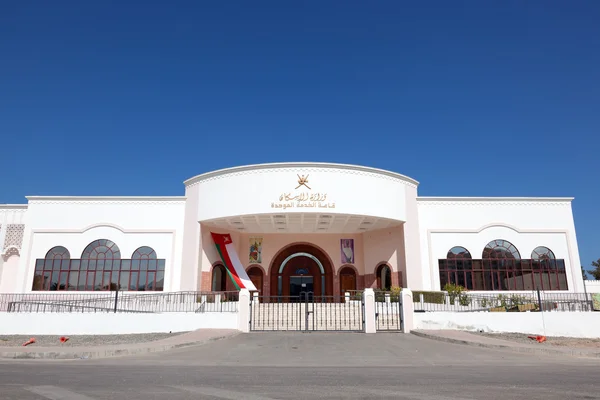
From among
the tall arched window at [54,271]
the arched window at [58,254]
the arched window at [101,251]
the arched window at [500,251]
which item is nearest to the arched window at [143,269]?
the arched window at [101,251]

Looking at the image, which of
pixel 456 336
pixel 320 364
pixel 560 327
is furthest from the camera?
pixel 560 327

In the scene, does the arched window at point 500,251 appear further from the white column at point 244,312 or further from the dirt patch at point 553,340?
the white column at point 244,312

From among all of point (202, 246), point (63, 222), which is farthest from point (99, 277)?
point (202, 246)

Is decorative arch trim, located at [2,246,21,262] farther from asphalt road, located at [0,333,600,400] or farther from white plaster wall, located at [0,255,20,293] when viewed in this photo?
asphalt road, located at [0,333,600,400]

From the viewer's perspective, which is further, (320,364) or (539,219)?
(539,219)

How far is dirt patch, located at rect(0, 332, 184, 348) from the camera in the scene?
13.4m

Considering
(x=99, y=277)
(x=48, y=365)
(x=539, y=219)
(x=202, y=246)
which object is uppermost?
(x=539, y=219)

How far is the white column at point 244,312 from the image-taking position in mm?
15281

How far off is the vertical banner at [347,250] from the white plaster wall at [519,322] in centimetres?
1182

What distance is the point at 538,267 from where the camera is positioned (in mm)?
23312

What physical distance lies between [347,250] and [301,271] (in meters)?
3.29

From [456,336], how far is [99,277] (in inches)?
711

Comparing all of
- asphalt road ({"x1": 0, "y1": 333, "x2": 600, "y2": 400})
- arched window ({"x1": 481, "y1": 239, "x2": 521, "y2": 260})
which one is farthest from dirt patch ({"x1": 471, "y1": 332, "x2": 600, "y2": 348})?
arched window ({"x1": 481, "y1": 239, "x2": 521, "y2": 260})

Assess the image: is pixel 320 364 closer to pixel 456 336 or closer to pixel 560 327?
pixel 456 336
